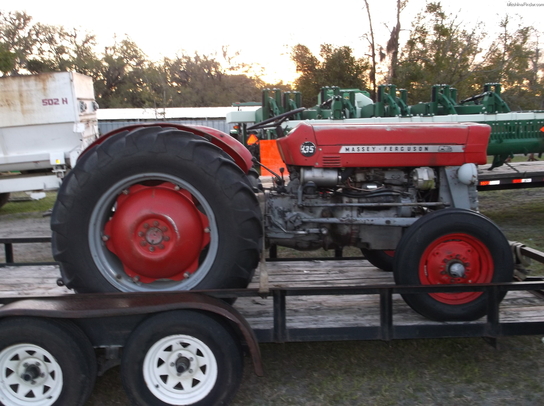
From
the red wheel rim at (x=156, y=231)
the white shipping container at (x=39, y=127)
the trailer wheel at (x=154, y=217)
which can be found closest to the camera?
the trailer wheel at (x=154, y=217)

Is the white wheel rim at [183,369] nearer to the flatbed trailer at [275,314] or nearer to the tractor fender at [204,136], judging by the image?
the flatbed trailer at [275,314]

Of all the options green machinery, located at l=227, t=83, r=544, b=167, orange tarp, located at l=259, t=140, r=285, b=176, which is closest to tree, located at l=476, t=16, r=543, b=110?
green machinery, located at l=227, t=83, r=544, b=167

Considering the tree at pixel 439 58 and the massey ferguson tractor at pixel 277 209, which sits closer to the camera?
the massey ferguson tractor at pixel 277 209

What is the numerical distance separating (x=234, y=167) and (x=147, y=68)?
34.7 m

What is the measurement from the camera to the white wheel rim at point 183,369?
2.73 metres

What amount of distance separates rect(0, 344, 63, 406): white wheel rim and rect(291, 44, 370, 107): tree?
1944cm

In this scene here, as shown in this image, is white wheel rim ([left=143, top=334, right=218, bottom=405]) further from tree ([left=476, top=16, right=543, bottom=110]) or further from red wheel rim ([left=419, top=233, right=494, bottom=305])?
tree ([left=476, top=16, right=543, bottom=110])

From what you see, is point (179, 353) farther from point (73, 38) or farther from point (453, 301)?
point (73, 38)

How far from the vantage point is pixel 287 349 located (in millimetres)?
3648

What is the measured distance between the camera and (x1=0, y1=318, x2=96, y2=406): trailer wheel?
2.65 metres

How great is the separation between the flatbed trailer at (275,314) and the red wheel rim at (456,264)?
0.68ft

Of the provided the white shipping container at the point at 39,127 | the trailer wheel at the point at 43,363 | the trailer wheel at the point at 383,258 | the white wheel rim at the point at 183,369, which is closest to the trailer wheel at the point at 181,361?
the white wheel rim at the point at 183,369

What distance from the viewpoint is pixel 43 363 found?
8.86 feet

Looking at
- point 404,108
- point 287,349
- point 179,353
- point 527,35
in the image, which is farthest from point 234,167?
point 527,35
